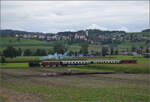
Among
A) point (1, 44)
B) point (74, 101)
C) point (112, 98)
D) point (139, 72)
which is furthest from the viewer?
point (1, 44)

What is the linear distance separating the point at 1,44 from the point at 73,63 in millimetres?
117667

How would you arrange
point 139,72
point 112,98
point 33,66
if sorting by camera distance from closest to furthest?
point 112,98 < point 139,72 < point 33,66

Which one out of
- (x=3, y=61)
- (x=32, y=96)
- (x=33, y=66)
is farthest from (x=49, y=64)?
(x=32, y=96)

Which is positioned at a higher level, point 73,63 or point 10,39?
point 10,39

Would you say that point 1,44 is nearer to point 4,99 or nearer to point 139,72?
point 139,72

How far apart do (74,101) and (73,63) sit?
5615cm

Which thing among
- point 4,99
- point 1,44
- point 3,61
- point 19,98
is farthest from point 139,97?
point 1,44

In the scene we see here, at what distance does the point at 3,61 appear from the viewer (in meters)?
89.3

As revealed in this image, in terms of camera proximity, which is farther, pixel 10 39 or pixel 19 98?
pixel 10 39

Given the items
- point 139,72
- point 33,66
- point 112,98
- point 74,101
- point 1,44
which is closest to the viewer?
point 74,101

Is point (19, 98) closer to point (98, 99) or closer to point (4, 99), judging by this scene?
point (4, 99)

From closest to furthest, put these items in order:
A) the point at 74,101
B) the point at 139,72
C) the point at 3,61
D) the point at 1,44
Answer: the point at 74,101 → the point at 139,72 → the point at 3,61 → the point at 1,44

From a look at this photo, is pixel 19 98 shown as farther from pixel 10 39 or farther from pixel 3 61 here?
pixel 10 39

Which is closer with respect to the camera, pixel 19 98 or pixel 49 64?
pixel 19 98
